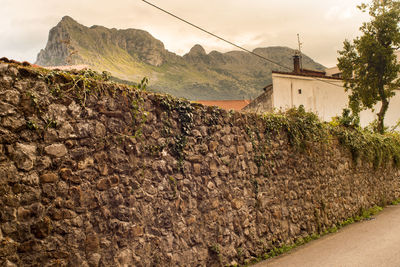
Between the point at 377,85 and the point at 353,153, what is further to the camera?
the point at 377,85

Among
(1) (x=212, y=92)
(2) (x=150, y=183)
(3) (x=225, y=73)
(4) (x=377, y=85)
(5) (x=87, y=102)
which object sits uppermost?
(3) (x=225, y=73)

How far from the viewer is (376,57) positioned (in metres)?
21.1

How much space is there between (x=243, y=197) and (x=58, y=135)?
163 inches

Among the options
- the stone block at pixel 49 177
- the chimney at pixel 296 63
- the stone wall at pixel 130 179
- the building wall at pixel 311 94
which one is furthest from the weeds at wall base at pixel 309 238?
the chimney at pixel 296 63

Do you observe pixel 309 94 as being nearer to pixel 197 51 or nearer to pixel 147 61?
pixel 147 61

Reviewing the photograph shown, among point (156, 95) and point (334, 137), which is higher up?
point (156, 95)

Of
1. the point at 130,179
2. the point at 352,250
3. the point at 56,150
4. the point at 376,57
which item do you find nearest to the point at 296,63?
the point at 376,57

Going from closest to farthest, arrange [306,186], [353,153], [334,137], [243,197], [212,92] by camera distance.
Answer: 1. [243,197]
2. [306,186]
3. [334,137]
4. [353,153]
5. [212,92]

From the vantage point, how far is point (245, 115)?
750 centimetres

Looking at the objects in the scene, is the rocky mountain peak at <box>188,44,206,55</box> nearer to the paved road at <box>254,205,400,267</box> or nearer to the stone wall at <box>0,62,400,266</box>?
the paved road at <box>254,205,400,267</box>

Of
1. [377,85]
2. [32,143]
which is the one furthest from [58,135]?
[377,85]

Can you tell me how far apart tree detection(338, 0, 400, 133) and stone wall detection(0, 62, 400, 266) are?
15.9 m

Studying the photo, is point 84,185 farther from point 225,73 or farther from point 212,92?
point 225,73

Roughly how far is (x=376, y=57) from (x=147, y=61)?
22.7 m
